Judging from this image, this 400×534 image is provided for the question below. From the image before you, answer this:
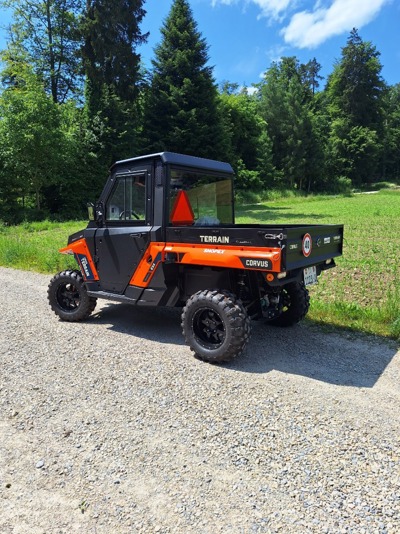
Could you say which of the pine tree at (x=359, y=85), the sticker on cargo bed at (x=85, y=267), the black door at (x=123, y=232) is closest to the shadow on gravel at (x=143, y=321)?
the black door at (x=123, y=232)

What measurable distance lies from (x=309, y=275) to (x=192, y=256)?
1394 mm

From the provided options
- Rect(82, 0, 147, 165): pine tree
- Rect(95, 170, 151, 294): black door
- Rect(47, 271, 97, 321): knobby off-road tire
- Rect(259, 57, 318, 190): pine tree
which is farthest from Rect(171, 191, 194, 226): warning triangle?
Rect(259, 57, 318, 190): pine tree

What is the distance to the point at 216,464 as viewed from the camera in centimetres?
275

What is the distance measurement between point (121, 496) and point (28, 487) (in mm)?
610

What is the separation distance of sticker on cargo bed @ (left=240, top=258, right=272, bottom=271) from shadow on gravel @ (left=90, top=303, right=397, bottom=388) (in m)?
1.08

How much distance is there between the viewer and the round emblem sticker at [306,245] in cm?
437

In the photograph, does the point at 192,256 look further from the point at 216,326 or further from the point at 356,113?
the point at 356,113

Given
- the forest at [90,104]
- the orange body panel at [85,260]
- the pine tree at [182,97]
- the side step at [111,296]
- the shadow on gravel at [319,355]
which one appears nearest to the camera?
the shadow on gravel at [319,355]

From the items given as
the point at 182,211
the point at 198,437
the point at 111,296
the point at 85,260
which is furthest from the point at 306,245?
the point at 85,260

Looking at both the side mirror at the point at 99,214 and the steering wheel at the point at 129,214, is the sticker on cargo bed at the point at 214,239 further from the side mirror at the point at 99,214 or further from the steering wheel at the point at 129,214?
the side mirror at the point at 99,214

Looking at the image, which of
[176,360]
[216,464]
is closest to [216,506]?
[216,464]

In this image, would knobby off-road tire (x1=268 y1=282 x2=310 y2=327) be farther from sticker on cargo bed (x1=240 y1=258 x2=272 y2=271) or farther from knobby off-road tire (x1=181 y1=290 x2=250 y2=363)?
sticker on cargo bed (x1=240 y1=258 x2=272 y2=271)

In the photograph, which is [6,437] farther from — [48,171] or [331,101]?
[331,101]

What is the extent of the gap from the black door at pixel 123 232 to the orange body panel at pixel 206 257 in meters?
0.15
